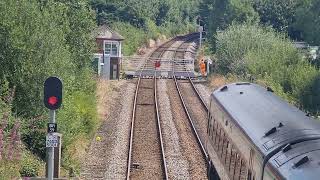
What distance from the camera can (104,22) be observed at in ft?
210

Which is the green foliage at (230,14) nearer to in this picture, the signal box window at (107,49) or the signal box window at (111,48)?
the signal box window at (111,48)

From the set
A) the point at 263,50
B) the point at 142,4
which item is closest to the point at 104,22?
the point at 142,4

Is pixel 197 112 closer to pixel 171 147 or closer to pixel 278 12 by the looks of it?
pixel 171 147

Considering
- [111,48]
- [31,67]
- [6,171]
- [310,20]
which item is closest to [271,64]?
[111,48]

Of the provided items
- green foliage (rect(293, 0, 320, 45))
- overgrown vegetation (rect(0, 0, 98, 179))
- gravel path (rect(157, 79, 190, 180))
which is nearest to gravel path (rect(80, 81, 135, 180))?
overgrown vegetation (rect(0, 0, 98, 179))

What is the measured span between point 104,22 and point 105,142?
44.0 meters

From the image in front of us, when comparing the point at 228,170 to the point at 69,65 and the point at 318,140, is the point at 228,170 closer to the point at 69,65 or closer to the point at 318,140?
the point at 318,140

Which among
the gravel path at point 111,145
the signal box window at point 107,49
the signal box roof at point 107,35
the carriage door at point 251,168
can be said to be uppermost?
the signal box roof at point 107,35

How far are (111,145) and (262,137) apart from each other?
11.2 metres

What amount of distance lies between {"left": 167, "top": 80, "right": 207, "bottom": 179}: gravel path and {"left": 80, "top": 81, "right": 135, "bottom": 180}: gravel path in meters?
1.86

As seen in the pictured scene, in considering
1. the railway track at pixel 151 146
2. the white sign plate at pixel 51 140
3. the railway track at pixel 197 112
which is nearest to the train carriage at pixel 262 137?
the railway track at pixel 197 112

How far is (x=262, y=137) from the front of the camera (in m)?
9.82

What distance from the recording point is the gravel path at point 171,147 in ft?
56.6

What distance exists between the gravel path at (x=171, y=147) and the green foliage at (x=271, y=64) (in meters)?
5.15
